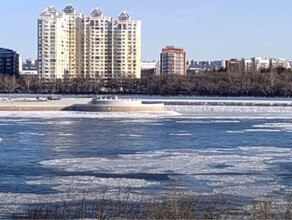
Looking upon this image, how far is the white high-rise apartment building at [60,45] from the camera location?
3622 inches

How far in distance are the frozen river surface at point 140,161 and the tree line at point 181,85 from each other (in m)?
50.8

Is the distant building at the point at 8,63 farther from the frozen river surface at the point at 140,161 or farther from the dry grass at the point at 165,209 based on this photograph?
the dry grass at the point at 165,209

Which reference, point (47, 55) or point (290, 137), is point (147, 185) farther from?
point (47, 55)

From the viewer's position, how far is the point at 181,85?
76.2 m

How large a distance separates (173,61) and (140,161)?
11704 cm

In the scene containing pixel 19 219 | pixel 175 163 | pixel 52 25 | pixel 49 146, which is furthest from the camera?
pixel 52 25

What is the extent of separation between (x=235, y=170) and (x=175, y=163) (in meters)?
1.37

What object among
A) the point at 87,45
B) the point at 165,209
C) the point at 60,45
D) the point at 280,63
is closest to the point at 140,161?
the point at 165,209

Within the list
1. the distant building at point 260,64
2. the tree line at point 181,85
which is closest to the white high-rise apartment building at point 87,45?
the tree line at point 181,85

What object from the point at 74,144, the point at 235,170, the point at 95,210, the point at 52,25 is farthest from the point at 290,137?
the point at 52,25

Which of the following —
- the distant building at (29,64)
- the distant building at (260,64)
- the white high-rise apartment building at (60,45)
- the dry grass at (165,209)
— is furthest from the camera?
the distant building at (29,64)

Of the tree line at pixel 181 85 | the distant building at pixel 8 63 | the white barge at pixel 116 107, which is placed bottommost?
the white barge at pixel 116 107

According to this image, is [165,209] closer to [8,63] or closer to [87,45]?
[87,45]

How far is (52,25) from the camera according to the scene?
9238 centimetres
